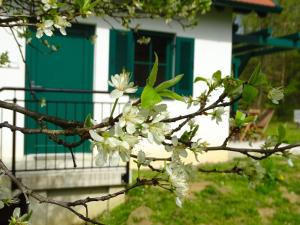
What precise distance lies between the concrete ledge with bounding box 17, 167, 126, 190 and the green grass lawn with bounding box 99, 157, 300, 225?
0.49m

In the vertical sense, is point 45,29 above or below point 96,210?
above

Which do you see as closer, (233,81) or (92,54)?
(233,81)

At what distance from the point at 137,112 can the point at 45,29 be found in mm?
928

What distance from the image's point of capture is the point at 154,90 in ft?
4.55

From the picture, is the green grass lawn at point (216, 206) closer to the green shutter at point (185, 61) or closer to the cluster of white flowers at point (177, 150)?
the green shutter at point (185, 61)

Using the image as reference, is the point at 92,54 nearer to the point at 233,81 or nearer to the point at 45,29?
the point at 45,29

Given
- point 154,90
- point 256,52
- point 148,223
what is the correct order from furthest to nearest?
1. point 256,52
2. point 148,223
3. point 154,90

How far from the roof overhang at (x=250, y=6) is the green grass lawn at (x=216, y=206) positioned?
394 centimetres

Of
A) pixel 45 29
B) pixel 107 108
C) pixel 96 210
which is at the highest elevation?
pixel 45 29

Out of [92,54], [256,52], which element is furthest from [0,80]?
[256,52]

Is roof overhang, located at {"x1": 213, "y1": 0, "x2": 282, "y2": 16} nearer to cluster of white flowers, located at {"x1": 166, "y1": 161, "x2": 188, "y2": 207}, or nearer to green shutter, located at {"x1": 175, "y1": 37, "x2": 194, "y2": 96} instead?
green shutter, located at {"x1": 175, "y1": 37, "x2": 194, "y2": 96}

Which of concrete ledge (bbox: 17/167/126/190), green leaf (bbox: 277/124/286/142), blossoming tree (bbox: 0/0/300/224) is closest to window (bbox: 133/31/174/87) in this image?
concrete ledge (bbox: 17/167/126/190)

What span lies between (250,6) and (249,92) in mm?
9497

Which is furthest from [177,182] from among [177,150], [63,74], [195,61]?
[195,61]
